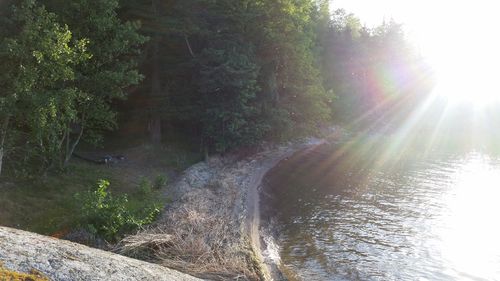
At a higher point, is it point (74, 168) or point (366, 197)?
point (74, 168)

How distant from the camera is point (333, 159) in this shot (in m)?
40.6

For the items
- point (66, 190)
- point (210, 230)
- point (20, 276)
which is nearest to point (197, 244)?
point (210, 230)

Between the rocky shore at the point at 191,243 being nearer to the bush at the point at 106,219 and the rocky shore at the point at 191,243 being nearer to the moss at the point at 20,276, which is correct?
the moss at the point at 20,276

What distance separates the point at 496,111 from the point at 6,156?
293ft

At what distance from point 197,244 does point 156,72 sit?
2392 cm

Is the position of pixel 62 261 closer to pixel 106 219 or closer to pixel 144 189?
pixel 106 219

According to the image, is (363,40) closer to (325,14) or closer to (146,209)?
(325,14)

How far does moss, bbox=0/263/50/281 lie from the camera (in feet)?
21.2

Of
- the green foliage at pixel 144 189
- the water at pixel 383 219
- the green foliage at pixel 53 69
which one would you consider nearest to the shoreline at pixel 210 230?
the water at pixel 383 219

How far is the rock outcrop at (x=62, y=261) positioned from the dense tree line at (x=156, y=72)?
10.0 meters

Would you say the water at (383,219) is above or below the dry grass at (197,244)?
below

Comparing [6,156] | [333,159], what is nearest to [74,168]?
[6,156]

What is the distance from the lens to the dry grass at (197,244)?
1403 centimetres

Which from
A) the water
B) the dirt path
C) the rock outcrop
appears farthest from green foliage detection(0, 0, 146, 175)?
the water
